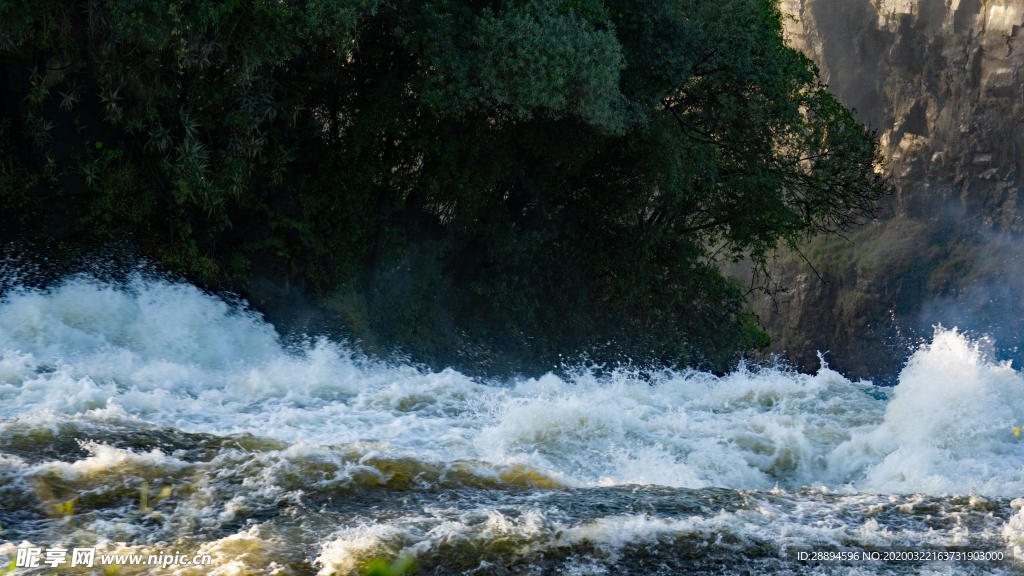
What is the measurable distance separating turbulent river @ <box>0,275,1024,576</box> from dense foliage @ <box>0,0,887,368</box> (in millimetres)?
1320

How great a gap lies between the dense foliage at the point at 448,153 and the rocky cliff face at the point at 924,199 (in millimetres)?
24831

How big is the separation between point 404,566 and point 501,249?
29.8ft

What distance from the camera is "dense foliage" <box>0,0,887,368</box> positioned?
845 centimetres

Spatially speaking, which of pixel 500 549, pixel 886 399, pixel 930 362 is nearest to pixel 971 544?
pixel 500 549

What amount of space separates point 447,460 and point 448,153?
21.1 ft

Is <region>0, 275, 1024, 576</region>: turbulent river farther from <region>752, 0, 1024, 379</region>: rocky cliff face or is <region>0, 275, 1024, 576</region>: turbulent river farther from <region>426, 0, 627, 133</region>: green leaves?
<region>752, 0, 1024, 379</region>: rocky cliff face

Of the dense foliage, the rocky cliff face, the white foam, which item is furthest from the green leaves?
the rocky cliff face

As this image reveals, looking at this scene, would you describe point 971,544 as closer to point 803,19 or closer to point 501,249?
point 501,249

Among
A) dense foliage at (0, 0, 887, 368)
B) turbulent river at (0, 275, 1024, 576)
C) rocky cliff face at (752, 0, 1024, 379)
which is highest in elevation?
A: rocky cliff face at (752, 0, 1024, 379)

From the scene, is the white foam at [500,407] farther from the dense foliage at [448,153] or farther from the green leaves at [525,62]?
the green leaves at [525,62]

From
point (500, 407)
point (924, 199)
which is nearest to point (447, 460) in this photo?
point (500, 407)

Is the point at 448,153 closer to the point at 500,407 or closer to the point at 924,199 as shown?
the point at 500,407

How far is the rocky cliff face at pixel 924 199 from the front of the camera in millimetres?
35219

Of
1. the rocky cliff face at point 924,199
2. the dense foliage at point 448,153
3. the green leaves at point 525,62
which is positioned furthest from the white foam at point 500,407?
the rocky cliff face at point 924,199
